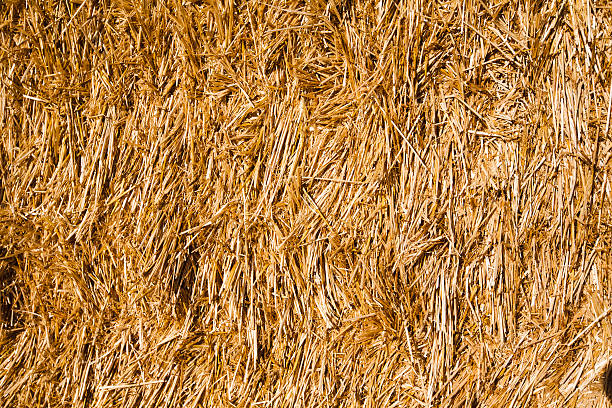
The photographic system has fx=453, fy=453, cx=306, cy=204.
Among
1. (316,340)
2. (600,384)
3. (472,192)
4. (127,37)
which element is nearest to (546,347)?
(600,384)

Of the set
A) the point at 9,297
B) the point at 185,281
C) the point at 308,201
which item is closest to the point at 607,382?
the point at 308,201

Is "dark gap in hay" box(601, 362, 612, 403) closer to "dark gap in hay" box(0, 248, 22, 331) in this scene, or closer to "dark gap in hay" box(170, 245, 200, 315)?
"dark gap in hay" box(170, 245, 200, 315)

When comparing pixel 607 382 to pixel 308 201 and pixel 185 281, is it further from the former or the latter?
pixel 185 281

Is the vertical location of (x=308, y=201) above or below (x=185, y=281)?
above

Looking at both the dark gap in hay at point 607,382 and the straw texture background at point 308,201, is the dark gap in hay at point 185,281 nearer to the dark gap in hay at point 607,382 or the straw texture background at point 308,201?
the straw texture background at point 308,201

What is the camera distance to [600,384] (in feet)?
3.53

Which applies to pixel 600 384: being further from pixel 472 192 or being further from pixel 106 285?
pixel 106 285

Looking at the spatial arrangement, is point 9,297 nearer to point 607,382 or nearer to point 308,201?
point 308,201

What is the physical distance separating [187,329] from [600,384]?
1.00 metres

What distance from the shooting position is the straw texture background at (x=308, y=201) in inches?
41.8

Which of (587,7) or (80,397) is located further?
(80,397)

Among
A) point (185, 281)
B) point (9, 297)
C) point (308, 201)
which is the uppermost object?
point (308, 201)

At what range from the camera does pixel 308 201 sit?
110cm

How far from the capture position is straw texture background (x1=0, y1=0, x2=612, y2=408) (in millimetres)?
1062
